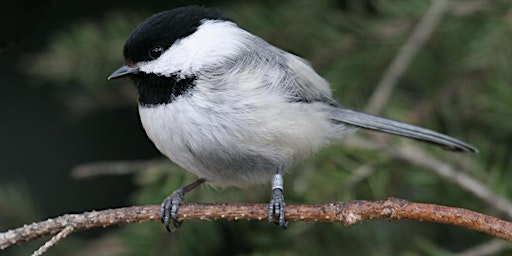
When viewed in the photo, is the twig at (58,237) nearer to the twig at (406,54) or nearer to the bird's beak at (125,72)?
the bird's beak at (125,72)

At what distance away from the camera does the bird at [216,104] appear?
43.3 inches

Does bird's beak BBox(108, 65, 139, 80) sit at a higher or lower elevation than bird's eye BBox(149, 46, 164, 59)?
lower

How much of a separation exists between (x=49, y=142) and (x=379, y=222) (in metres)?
1.01

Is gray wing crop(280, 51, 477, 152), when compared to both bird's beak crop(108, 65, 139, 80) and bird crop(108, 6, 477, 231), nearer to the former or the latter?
bird crop(108, 6, 477, 231)

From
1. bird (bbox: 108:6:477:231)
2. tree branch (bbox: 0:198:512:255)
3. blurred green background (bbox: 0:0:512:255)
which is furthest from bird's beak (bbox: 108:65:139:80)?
tree branch (bbox: 0:198:512:255)

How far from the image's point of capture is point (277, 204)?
1029mm

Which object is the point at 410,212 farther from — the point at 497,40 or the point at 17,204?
the point at 17,204

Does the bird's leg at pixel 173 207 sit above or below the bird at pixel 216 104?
below

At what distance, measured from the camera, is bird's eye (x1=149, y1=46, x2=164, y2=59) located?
3.75ft

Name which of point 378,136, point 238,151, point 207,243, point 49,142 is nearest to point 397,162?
point 378,136

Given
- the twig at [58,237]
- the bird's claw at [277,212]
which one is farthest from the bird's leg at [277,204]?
the twig at [58,237]

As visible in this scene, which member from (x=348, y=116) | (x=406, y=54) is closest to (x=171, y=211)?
(x=348, y=116)

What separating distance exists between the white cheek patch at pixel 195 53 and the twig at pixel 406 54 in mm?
293

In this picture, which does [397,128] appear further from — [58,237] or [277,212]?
[58,237]
